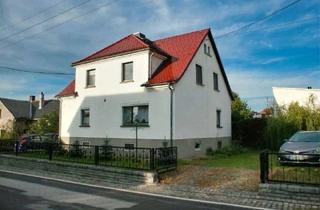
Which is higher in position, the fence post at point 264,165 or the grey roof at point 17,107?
the grey roof at point 17,107

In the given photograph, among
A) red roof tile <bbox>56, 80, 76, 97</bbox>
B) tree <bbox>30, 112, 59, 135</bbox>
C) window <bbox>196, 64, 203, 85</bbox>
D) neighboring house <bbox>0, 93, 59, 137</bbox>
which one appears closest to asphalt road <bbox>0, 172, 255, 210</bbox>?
window <bbox>196, 64, 203, 85</bbox>

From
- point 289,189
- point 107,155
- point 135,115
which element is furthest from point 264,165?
point 135,115

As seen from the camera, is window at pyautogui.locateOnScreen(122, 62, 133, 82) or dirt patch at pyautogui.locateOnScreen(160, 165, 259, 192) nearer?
dirt patch at pyautogui.locateOnScreen(160, 165, 259, 192)

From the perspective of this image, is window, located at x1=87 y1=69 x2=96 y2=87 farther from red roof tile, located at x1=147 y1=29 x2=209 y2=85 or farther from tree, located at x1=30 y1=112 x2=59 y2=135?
tree, located at x1=30 y1=112 x2=59 y2=135

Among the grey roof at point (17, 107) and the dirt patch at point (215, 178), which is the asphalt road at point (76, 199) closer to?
the dirt patch at point (215, 178)

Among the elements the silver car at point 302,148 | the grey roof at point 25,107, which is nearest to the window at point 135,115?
the silver car at point 302,148

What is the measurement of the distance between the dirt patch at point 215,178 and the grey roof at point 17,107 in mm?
42281

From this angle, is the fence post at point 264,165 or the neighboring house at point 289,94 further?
the neighboring house at point 289,94

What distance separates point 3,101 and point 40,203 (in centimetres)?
4805

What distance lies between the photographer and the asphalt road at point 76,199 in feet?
30.1

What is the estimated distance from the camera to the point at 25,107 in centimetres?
5453

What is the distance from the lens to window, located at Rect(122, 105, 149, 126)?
67.6 feet

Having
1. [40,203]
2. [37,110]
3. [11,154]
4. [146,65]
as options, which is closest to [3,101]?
[37,110]

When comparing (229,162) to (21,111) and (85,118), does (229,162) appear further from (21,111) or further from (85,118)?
(21,111)
